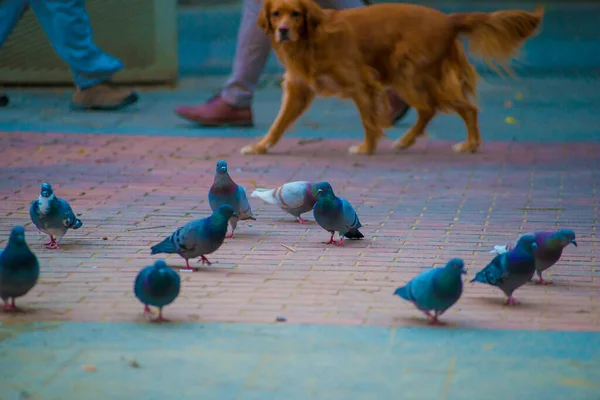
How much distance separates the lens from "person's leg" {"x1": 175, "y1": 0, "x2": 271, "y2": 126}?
9.35 m

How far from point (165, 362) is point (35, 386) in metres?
0.49

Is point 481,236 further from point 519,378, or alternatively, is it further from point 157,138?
point 157,138

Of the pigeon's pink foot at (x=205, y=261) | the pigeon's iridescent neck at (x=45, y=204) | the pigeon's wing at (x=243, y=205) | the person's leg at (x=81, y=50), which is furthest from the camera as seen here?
the person's leg at (x=81, y=50)

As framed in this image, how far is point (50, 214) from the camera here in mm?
5520

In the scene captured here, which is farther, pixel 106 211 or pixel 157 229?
pixel 106 211

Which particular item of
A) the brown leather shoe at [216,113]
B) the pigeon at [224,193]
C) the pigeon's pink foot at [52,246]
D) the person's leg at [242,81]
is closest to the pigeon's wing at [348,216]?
the pigeon at [224,193]

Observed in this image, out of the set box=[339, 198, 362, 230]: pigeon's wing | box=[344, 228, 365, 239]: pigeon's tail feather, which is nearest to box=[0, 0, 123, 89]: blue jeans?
box=[344, 228, 365, 239]: pigeon's tail feather

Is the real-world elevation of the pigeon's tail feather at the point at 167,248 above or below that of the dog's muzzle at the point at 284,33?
below

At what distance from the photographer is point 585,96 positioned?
37.4 feet

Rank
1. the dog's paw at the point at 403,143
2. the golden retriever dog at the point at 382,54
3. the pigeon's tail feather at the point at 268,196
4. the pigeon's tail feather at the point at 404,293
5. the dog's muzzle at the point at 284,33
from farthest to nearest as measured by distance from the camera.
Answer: the dog's paw at the point at 403,143 < the golden retriever dog at the point at 382,54 < the dog's muzzle at the point at 284,33 < the pigeon's tail feather at the point at 268,196 < the pigeon's tail feather at the point at 404,293

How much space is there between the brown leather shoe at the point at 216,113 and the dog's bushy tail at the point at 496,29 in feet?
7.37

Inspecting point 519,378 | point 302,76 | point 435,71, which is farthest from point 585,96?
point 519,378

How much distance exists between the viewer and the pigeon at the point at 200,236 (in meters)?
5.05

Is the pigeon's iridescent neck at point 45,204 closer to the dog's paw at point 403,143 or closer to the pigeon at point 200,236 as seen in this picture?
the pigeon at point 200,236
